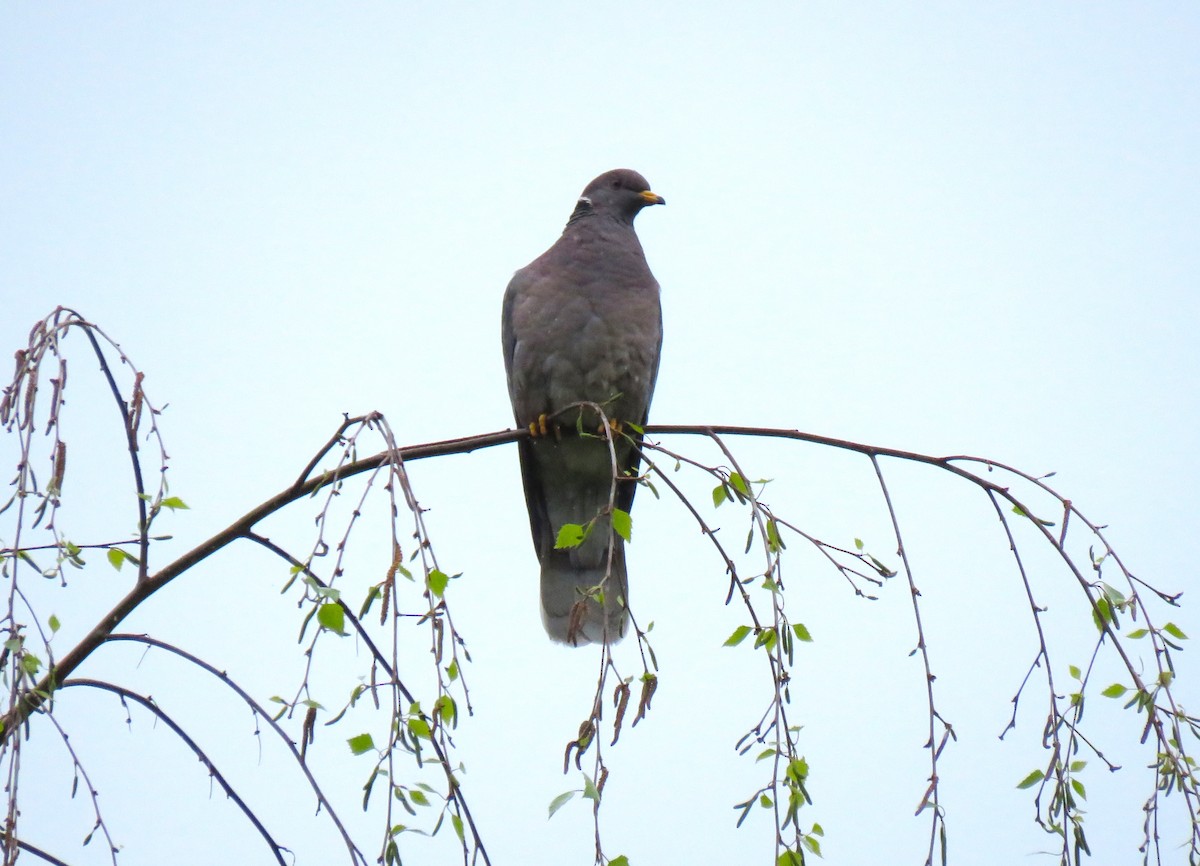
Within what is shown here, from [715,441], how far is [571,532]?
2.25 ft

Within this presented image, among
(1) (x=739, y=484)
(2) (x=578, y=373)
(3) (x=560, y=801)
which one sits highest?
(2) (x=578, y=373)

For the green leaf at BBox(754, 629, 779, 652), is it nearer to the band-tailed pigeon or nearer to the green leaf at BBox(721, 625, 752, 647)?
the green leaf at BBox(721, 625, 752, 647)

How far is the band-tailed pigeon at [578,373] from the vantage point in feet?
15.2

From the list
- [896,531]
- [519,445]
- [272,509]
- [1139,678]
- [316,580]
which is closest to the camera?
[316,580]

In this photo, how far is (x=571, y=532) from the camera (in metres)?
2.00

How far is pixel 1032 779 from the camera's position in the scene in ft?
7.23

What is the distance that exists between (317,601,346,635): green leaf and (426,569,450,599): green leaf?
137mm

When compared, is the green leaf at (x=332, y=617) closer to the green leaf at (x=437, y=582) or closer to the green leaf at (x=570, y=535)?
the green leaf at (x=437, y=582)

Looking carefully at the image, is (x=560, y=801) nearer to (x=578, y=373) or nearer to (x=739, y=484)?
(x=739, y=484)

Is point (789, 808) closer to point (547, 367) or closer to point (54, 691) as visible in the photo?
point (54, 691)

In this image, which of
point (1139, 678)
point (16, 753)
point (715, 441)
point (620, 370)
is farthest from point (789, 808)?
point (620, 370)

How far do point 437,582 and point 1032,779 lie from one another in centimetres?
115

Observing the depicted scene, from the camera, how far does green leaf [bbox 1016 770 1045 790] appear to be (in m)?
2.20

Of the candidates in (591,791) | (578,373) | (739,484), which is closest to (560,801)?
(591,791)
